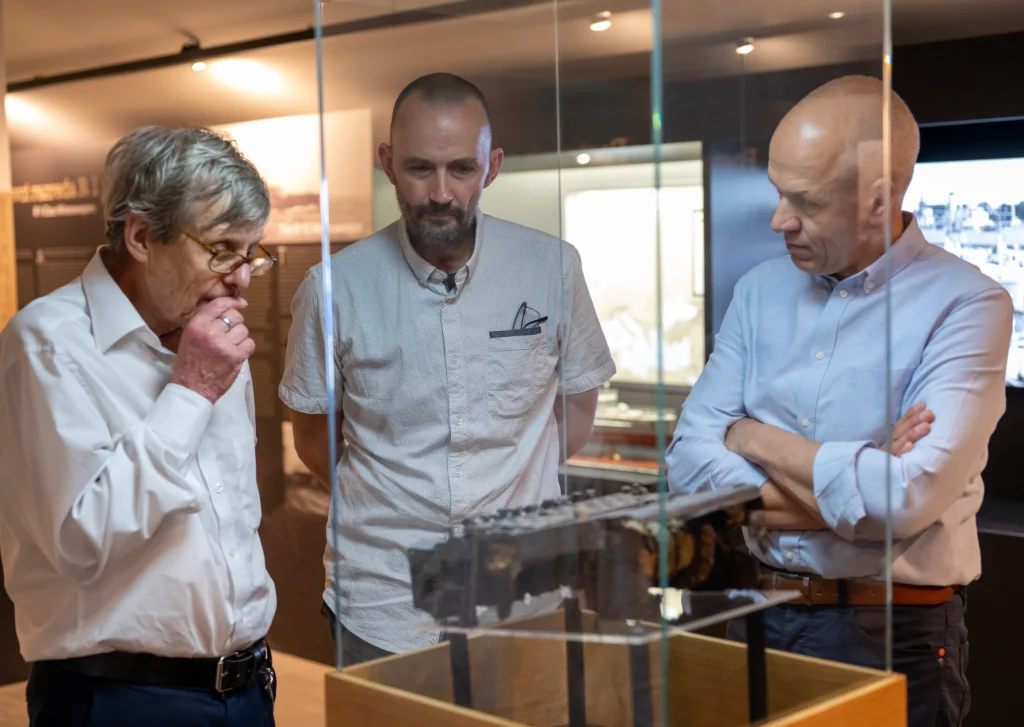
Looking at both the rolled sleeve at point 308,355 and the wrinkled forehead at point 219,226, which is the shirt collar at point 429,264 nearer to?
the rolled sleeve at point 308,355

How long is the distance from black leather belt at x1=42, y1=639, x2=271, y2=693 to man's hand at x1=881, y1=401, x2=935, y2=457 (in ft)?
3.25

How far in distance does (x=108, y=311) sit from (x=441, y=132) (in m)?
0.68

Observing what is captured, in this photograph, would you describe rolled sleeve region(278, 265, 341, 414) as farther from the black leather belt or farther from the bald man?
the bald man

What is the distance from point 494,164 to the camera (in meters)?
1.35

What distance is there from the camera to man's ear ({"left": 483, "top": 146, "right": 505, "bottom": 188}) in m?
1.35

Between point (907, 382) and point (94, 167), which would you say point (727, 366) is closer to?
point (907, 382)

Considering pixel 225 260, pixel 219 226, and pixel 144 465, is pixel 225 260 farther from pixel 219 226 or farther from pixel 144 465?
pixel 144 465

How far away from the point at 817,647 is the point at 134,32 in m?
4.33

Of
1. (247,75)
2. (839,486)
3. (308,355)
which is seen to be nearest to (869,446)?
(839,486)

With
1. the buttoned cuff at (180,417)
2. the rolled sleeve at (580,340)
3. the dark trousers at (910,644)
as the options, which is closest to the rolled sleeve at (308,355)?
the buttoned cuff at (180,417)

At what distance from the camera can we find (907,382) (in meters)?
1.52

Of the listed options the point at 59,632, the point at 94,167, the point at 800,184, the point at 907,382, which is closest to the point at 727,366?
the point at 800,184

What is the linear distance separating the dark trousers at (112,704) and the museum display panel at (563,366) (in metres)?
0.42

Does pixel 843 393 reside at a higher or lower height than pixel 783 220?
lower
